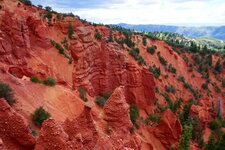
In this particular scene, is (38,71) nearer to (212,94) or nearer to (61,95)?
(61,95)

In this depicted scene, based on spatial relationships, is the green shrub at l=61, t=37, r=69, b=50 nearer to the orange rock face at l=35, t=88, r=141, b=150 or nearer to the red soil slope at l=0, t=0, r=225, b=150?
the red soil slope at l=0, t=0, r=225, b=150

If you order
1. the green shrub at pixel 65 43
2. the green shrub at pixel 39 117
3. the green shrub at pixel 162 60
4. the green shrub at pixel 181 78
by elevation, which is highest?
the green shrub at pixel 65 43

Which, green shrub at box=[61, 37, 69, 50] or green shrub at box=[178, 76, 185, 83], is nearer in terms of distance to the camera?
green shrub at box=[61, 37, 69, 50]

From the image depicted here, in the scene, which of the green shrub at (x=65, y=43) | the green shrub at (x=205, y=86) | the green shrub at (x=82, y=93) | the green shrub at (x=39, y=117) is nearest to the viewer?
the green shrub at (x=39, y=117)

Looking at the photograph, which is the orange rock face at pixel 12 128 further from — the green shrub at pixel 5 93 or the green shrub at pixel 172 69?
the green shrub at pixel 172 69

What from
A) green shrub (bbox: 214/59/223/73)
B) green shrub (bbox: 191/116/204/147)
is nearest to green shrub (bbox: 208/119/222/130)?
green shrub (bbox: 191/116/204/147)

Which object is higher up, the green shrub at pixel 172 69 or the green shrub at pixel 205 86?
the green shrub at pixel 172 69

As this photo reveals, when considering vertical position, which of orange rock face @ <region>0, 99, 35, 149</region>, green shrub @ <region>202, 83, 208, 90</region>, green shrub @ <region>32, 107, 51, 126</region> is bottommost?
green shrub @ <region>202, 83, 208, 90</region>

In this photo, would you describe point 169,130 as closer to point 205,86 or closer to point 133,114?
point 133,114

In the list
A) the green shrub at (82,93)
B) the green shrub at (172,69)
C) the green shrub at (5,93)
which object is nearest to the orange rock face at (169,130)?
the green shrub at (82,93)

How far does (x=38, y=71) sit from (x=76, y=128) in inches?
550

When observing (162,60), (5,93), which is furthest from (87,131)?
(162,60)

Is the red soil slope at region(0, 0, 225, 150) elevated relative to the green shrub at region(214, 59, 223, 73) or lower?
elevated

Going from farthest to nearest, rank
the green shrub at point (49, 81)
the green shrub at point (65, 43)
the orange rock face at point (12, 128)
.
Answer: the green shrub at point (65, 43) → the green shrub at point (49, 81) → the orange rock face at point (12, 128)
